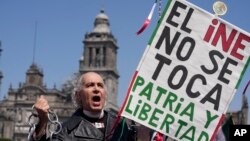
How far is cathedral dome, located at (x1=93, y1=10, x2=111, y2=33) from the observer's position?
105188mm

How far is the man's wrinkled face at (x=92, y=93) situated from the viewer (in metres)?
4.89

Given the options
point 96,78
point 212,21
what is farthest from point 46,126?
point 212,21

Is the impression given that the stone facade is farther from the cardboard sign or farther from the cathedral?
the cardboard sign

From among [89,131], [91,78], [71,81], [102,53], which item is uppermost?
[91,78]

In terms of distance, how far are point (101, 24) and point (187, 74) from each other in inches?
3990

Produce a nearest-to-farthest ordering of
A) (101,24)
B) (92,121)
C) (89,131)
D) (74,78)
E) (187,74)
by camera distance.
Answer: (89,131), (92,121), (187,74), (74,78), (101,24)

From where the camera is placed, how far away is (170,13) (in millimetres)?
5160

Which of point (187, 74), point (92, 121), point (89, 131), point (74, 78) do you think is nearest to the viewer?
point (89, 131)

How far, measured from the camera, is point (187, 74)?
5.11m

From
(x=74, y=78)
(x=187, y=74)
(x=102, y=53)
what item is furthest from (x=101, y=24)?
(x=187, y=74)

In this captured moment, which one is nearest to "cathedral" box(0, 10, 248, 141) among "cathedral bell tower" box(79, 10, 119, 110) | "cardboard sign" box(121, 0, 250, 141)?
"cathedral bell tower" box(79, 10, 119, 110)

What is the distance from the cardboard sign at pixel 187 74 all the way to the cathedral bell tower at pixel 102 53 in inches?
3791

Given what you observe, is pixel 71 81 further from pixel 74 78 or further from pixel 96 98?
pixel 96 98

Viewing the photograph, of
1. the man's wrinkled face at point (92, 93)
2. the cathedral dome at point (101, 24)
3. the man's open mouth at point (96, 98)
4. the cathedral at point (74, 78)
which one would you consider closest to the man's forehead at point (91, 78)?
the man's wrinkled face at point (92, 93)
